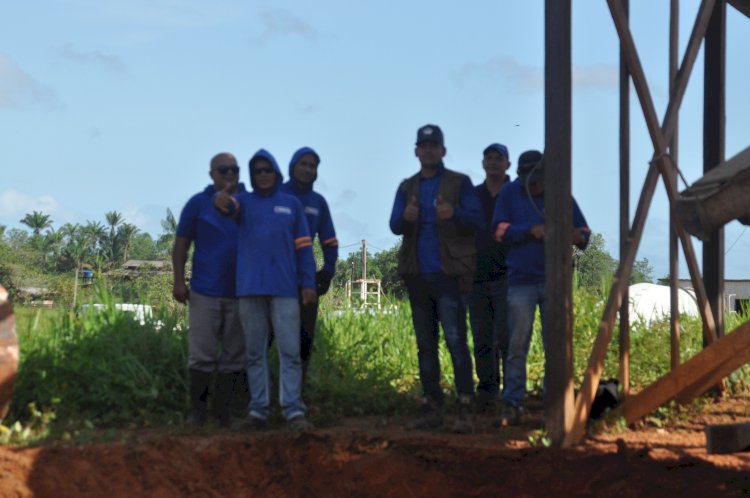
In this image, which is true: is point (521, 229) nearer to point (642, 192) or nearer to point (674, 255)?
point (642, 192)

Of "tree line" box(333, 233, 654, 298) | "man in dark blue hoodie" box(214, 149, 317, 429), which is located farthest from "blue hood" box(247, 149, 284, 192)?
"tree line" box(333, 233, 654, 298)

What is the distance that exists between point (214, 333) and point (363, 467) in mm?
1760

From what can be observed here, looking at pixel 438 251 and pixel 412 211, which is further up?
pixel 412 211

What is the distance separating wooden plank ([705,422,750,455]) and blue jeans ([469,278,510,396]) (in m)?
2.84

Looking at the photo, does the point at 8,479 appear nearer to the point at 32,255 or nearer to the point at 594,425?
the point at 594,425

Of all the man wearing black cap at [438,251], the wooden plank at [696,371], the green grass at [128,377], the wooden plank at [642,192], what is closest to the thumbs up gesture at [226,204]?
the man wearing black cap at [438,251]

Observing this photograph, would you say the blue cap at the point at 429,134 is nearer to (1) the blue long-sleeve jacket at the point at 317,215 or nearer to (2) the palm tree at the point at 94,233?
(1) the blue long-sleeve jacket at the point at 317,215

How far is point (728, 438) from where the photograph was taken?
4801mm

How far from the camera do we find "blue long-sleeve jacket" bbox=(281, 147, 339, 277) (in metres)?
7.30

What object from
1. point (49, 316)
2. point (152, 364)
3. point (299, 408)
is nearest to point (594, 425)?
point (299, 408)

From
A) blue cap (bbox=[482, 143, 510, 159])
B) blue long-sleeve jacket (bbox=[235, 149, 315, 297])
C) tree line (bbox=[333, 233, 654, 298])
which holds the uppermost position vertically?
tree line (bbox=[333, 233, 654, 298])

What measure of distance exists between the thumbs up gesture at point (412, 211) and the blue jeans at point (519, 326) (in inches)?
32.4

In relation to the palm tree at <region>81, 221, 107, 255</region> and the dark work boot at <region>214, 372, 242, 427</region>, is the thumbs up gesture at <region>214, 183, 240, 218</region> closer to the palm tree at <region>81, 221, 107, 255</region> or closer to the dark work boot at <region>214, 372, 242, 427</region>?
the dark work boot at <region>214, 372, 242, 427</region>

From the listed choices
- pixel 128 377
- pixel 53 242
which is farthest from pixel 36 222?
pixel 128 377
